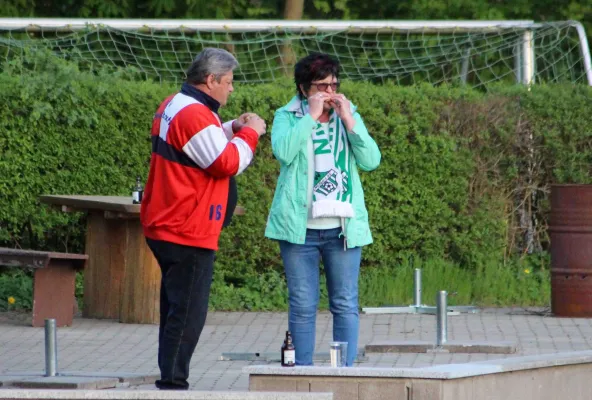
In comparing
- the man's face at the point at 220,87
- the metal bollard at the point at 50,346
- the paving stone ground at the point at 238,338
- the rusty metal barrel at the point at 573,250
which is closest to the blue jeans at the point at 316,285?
the paving stone ground at the point at 238,338

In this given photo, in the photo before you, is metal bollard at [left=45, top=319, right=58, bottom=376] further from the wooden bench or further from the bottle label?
the wooden bench

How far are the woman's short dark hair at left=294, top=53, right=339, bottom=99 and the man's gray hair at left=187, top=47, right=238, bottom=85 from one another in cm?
78

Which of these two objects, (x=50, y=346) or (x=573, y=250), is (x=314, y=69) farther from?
(x=573, y=250)

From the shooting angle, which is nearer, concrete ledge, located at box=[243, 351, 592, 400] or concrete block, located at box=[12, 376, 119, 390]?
concrete ledge, located at box=[243, 351, 592, 400]

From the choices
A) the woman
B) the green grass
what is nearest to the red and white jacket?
the woman

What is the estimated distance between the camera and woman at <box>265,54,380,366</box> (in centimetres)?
697

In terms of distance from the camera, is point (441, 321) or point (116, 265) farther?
point (116, 265)

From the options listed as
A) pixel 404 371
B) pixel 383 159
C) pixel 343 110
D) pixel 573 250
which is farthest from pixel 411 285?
pixel 404 371

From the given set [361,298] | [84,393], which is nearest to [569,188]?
[361,298]

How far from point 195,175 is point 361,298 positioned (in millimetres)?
6221

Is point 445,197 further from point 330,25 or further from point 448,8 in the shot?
point 448,8

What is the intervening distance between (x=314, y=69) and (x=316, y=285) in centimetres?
117

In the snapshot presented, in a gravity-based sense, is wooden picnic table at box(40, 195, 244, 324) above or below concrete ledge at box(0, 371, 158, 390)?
above

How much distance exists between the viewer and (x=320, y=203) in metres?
6.96
